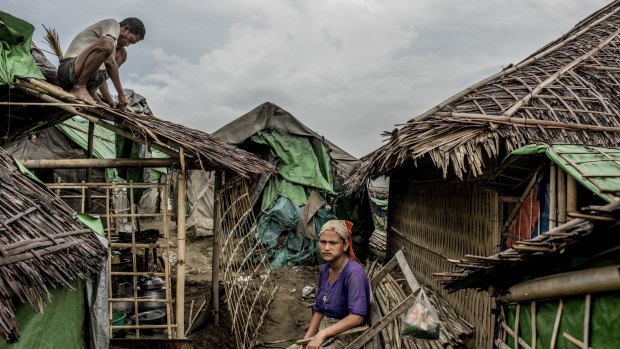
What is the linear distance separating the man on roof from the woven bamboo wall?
15.3 ft

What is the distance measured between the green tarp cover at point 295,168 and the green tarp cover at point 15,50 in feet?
24.0

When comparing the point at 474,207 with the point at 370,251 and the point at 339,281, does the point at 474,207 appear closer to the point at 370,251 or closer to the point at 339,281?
the point at 339,281

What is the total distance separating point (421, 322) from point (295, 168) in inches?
375

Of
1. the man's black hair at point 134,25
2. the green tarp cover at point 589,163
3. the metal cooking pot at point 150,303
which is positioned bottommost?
the metal cooking pot at point 150,303

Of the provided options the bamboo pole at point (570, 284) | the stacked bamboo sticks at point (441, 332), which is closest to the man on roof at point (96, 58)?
the stacked bamboo sticks at point (441, 332)

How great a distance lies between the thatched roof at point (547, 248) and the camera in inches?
72.3

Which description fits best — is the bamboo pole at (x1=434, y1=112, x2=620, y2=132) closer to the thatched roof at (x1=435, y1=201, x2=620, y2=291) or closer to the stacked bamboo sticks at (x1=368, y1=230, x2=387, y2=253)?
the thatched roof at (x1=435, y1=201, x2=620, y2=291)

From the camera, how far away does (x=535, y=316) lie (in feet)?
9.02

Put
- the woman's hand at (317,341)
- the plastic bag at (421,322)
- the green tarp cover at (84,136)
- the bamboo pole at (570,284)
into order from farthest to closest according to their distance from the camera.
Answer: the green tarp cover at (84,136) < the woman's hand at (317,341) < the plastic bag at (421,322) < the bamboo pole at (570,284)

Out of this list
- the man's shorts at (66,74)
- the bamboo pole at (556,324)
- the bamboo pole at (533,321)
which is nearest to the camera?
the bamboo pole at (556,324)

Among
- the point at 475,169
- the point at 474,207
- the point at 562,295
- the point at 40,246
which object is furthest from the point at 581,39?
the point at 40,246

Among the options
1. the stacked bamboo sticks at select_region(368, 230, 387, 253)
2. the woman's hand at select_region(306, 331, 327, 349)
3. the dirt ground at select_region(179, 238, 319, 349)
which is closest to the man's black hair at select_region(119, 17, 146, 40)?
the dirt ground at select_region(179, 238, 319, 349)

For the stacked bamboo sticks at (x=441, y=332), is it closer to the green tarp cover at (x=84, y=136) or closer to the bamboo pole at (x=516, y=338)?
the bamboo pole at (x=516, y=338)

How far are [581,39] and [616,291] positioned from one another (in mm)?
8173
